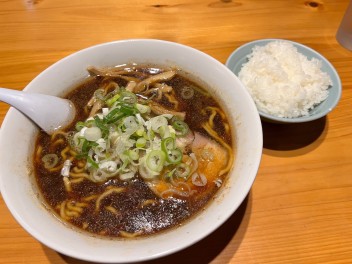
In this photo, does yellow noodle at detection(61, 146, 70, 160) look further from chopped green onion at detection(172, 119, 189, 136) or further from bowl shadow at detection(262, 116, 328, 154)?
bowl shadow at detection(262, 116, 328, 154)

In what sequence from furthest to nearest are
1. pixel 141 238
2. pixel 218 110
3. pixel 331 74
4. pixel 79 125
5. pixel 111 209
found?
pixel 331 74
pixel 218 110
pixel 79 125
pixel 111 209
pixel 141 238

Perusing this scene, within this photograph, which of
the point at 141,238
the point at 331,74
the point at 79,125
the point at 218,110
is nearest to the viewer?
the point at 141,238

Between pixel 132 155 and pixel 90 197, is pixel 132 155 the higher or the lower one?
the higher one

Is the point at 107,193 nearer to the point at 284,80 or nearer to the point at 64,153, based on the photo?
the point at 64,153

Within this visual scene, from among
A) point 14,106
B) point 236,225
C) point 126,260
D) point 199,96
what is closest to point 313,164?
point 236,225

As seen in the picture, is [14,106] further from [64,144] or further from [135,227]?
[135,227]

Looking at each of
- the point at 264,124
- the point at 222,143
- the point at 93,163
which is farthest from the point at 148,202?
the point at 264,124

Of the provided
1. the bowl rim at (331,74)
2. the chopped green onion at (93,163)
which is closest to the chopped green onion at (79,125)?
the chopped green onion at (93,163)

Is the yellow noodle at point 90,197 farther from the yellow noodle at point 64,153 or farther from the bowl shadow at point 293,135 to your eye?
the bowl shadow at point 293,135
